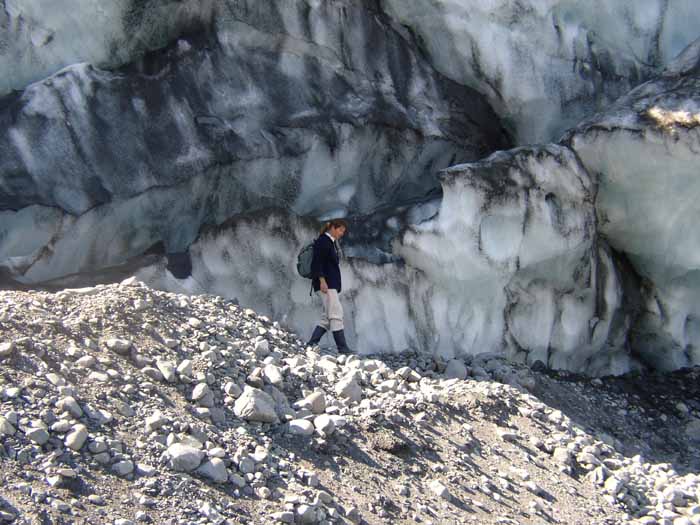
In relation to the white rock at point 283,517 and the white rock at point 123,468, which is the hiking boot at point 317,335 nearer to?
the white rock at point 283,517

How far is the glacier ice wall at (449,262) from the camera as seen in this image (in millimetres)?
9977

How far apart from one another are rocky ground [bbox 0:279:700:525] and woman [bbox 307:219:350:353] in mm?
205

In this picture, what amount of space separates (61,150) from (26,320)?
322cm

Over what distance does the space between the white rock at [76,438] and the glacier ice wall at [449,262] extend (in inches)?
A: 161

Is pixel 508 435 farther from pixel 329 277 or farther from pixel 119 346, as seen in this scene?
pixel 119 346

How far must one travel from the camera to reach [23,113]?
30.9ft

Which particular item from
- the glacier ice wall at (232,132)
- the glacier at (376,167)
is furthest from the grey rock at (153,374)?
the glacier ice wall at (232,132)

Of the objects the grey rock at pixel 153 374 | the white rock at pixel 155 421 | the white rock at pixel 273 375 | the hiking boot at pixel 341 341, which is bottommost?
the hiking boot at pixel 341 341

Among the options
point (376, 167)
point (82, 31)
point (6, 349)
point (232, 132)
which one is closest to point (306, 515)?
point (6, 349)

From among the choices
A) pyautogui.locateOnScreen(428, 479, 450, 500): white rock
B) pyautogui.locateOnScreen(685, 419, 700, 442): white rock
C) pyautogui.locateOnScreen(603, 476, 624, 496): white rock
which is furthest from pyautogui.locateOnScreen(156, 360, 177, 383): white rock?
pyautogui.locateOnScreen(685, 419, 700, 442): white rock

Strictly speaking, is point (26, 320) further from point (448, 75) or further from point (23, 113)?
point (448, 75)

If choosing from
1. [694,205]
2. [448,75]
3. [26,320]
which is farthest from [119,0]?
[694,205]

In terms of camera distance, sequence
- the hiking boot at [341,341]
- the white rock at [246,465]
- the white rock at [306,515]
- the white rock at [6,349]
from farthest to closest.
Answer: the hiking boot at [341,341], the white rock at [6,349], the white rock at [246,465], the white rock at [306,515]

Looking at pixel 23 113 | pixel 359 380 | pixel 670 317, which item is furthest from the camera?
pixel 670 317
